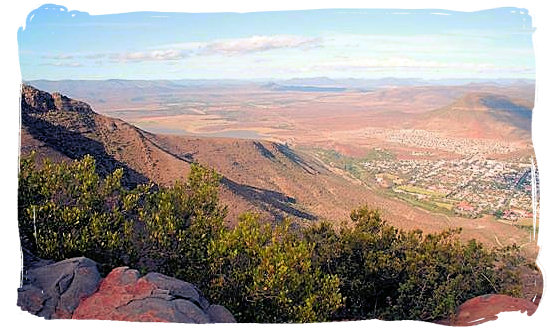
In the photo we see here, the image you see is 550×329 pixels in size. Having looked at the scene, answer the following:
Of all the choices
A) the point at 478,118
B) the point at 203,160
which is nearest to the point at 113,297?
the point at 203,160

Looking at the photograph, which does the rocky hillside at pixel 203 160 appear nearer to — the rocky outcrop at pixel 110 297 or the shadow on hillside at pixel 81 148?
the shadow on hillside at pixel 81 148

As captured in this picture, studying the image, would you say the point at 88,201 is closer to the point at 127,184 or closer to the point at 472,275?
the point at 127,184

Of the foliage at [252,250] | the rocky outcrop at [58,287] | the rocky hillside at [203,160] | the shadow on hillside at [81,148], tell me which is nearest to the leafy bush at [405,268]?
the foliage at [252,250]

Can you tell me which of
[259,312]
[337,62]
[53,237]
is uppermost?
[337,62]

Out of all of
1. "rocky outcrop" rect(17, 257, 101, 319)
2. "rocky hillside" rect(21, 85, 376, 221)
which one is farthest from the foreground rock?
"rocky outcrop" rect(17, 257, 101, 319)

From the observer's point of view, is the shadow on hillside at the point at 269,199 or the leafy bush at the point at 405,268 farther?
the shadow on hillside at the point at 269,199

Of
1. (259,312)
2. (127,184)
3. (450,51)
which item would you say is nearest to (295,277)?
(259,312)
